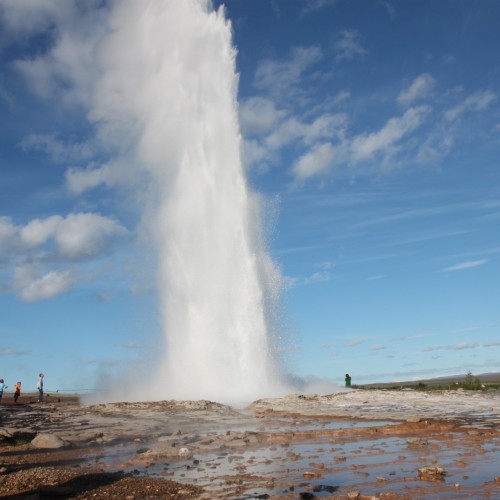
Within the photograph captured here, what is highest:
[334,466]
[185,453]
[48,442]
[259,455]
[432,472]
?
[48,442]

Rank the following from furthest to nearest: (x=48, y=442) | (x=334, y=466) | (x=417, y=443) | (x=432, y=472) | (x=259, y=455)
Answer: (x=48, y=442)
(x=417, y=443)
(x=259, y=455)
(x=334, y=466)
(x=432, y=472)

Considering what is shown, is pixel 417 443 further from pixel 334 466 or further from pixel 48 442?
pixel 48 442

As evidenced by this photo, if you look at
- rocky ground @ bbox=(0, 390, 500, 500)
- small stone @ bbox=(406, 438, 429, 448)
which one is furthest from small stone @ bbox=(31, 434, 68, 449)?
small stone @ bbox=(406, 438, 429, 448)

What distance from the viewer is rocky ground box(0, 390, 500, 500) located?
898 centimetres

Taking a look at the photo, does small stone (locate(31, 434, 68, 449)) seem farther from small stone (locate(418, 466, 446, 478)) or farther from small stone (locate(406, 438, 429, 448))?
small stone (locate(418, 466, 446, 478))

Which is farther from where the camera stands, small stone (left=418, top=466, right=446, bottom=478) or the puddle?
small stone (left=418, top=466, right=446, bottom=478)

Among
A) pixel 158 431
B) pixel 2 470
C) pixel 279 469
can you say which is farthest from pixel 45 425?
pixel 279 469

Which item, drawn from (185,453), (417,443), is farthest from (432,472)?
(185,453)

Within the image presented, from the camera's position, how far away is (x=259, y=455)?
497 inches

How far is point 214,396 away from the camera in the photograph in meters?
31.6

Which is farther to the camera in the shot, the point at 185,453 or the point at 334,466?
the point at 185,453

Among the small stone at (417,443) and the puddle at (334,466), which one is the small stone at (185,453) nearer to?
the puddle at (334,466)

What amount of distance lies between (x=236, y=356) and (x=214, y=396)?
3.47m

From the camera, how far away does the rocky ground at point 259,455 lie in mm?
8984
